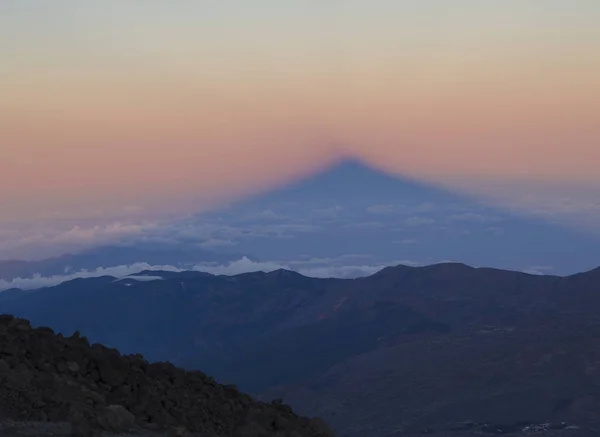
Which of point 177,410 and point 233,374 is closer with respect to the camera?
point 177,410

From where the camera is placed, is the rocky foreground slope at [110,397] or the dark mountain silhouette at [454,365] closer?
the rocky foreground slope at [110,397]

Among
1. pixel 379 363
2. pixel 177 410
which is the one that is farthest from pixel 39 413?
pixel 379 363

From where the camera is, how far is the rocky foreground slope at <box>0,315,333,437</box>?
16.4 meters

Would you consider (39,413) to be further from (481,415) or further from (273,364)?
(273,364)

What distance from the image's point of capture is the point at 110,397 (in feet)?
61.1

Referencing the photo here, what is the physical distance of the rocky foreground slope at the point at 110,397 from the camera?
16.4m

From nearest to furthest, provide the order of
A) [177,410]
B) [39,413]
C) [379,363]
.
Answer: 1. [39,413]
2. [177,410]
3. [379,363]

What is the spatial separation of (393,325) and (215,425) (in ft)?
564

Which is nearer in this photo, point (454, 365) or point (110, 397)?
point (110, 397)

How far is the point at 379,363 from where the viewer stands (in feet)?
485

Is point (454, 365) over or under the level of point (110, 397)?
under

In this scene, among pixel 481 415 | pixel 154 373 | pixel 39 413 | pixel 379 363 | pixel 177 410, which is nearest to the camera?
pixel 39 413

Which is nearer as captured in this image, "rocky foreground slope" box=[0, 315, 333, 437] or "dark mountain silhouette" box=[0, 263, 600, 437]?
"rocky foreground slope" box=[0, 315, 333, 437]

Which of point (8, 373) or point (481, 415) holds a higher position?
point (8, 373)
